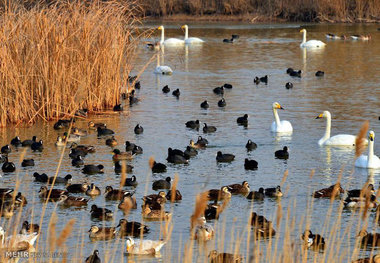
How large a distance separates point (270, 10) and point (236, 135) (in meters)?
34.4

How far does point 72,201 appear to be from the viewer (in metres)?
11.5

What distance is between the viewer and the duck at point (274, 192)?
37.7ft

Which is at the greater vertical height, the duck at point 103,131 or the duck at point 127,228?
the duck at point 103,131

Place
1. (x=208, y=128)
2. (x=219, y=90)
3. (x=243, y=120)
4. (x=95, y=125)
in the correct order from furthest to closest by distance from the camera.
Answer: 1. (x=219, y=90)
2. (x=243, y=120)
3. (x=95, y=125)
4. (x=208, y=128)

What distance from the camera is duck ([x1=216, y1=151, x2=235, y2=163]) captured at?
14238 mm

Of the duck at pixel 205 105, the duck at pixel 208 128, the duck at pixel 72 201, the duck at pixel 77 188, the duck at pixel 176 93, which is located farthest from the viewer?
the duck at pixel 176 93

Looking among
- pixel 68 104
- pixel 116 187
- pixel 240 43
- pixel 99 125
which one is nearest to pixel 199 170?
pixel 116 187

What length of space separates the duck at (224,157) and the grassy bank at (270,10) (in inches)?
1348

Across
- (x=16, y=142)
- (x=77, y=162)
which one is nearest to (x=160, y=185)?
(x=77, y=162)

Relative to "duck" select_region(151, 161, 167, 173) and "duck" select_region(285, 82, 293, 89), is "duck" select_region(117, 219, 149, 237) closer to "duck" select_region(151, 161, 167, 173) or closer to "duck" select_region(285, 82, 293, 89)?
"duck" select_region(151, 161, 167, 173)

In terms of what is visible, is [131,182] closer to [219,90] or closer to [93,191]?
[93,191]

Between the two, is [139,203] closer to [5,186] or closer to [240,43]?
[5,186]

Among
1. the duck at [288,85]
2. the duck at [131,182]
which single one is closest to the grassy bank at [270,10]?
the duck at [288,85]

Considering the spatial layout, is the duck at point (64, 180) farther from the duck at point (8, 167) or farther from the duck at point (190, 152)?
the duck at point (190, 152)
